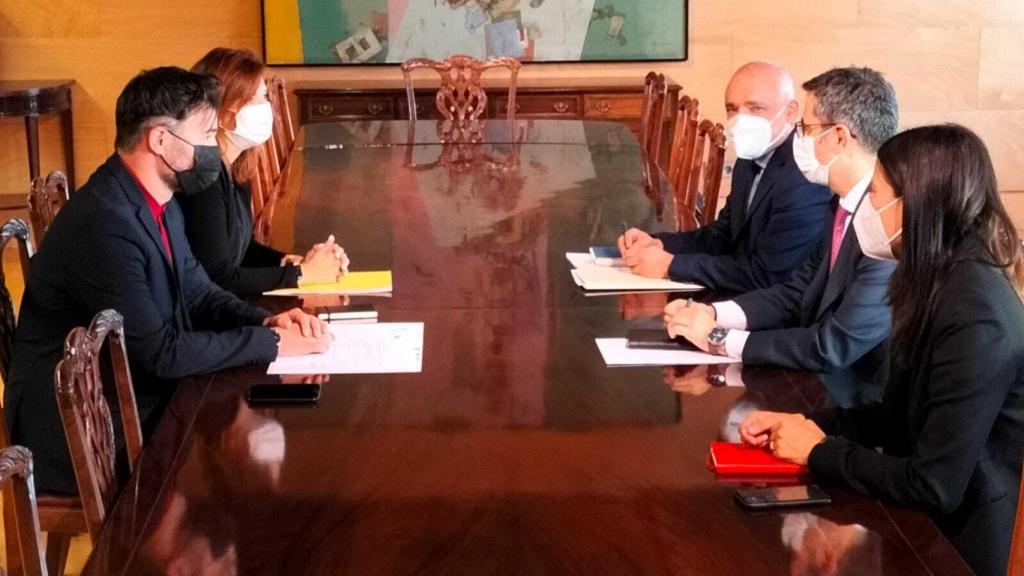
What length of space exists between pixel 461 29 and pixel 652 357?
4700mm

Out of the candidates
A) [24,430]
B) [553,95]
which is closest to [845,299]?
[24,430]

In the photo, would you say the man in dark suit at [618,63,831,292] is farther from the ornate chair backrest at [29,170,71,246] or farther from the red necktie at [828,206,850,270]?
the ornate chair backrest at [29,170,71,246]

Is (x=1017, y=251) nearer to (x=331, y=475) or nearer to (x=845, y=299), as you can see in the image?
(x=845, y=299)

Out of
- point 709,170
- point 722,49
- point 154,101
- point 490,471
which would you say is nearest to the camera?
point 490,471

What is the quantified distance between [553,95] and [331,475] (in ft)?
16.5

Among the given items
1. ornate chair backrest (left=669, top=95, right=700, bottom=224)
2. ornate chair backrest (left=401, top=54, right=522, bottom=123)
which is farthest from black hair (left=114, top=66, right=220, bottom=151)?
ornate chair backrest (left=401, top=54, right=522, bottom=123)

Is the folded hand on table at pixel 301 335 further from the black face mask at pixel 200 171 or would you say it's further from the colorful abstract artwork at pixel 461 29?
the colorful abstract artwork at pixel 461 29

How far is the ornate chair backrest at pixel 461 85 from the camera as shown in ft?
20.4

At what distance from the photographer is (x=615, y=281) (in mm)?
3340

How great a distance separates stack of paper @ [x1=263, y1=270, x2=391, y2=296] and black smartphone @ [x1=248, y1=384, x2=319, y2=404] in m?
0.76

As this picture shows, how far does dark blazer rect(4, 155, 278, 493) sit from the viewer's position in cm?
273

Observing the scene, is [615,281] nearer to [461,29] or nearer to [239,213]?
[239,213]

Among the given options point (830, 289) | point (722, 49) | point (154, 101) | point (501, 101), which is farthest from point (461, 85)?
point (830, 289)

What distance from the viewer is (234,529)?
1.96 meters
